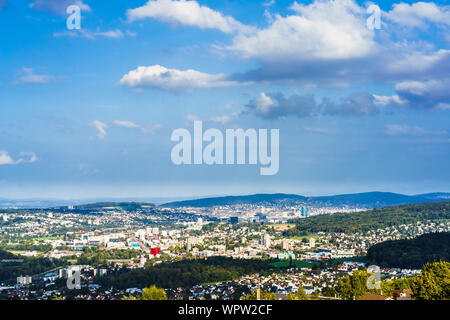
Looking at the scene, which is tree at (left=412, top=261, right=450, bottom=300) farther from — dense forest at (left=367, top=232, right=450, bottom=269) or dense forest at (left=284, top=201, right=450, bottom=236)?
dense forest at (left=284, top=201, right=450, bottom=236)

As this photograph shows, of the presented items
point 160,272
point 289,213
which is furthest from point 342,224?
point 160,272

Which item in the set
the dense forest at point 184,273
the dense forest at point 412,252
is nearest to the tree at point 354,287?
the dense forest at point 184,273

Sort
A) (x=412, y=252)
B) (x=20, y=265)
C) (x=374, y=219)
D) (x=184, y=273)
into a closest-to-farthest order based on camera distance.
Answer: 1. (x=184, y=273)
2. (x=412, y=252)
3. (x=20, y=265)
4. (x=374, y=219)

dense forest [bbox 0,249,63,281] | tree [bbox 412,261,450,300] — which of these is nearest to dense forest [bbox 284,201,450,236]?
dense forest [bbox 0,249,63,281]

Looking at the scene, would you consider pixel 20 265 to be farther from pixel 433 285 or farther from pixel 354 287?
pixel 433 285

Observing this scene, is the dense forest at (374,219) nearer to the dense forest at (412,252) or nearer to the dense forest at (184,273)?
the dense forest at (412,252)

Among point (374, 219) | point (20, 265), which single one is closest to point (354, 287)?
point (20, 265)

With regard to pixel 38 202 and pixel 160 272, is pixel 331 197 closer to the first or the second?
pixel 38 202
